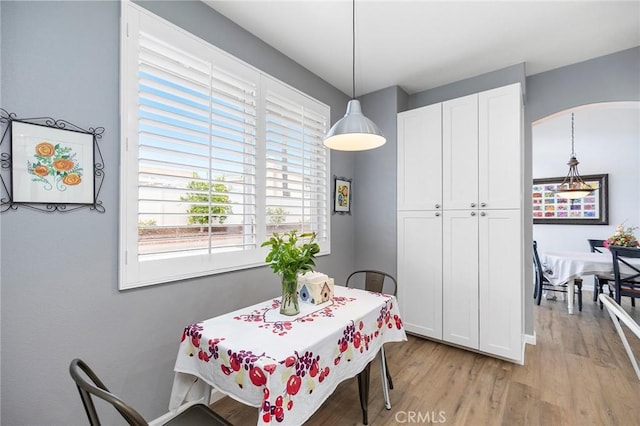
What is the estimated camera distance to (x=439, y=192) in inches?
111

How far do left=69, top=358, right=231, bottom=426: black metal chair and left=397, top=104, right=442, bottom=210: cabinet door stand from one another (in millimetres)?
2492

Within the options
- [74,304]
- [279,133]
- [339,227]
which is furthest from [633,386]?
[74,304]

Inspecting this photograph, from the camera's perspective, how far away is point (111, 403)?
715 millimetres

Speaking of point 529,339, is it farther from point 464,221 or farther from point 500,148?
point 500,148

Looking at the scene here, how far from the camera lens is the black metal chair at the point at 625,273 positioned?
3193 millimetres

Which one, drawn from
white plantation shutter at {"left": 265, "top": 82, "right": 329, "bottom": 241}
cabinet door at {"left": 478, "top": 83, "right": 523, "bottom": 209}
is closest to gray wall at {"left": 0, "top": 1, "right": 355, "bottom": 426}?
white plantation shutter at {"left": 265, "top": 82, "right": 329, "bottom": 241}

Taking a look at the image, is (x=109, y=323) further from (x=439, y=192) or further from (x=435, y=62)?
A: (x=435, y=62)

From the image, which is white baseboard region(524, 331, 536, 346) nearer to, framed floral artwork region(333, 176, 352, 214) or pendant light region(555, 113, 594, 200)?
framed floral artwork region(333, 176, 352, 214)

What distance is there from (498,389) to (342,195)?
2186 millimetres

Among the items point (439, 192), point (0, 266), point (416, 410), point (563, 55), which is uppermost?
point (563, 55)

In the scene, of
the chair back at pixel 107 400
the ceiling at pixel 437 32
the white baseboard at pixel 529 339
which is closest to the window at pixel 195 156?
the ceiling at pixel 437 32

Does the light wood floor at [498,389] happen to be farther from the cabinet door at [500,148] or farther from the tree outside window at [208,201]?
the cabinet door at [500,148]

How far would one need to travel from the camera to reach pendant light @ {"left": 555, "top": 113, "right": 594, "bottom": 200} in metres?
4.41

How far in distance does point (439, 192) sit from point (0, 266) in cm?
306
